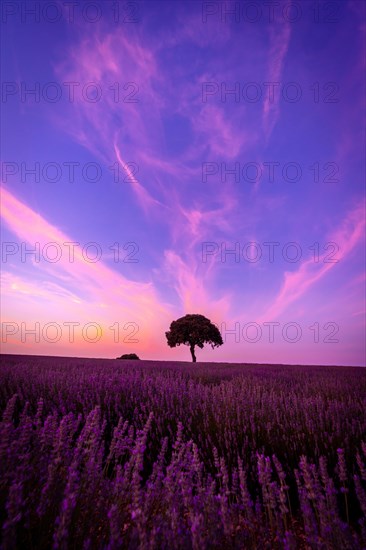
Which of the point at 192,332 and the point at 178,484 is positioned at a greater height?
the point at 192,332

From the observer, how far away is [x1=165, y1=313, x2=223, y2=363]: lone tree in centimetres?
3061

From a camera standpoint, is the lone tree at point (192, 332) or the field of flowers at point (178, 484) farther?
the lone tree at point (192, 332)

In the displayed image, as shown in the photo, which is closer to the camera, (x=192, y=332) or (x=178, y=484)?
(x=178, y=484)

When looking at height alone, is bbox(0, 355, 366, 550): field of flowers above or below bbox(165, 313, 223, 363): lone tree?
below

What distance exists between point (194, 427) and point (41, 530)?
6.99ft

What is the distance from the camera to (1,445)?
1148 mm

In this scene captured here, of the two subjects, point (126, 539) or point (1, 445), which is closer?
point (1, 445)

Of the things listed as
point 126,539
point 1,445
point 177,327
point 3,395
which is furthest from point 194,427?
point 177,327

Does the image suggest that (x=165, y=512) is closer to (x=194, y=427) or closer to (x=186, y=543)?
(x=186, y=543)

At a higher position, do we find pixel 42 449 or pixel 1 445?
pixel 1 445

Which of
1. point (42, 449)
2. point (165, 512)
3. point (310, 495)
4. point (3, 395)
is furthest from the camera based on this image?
point (3, 395)

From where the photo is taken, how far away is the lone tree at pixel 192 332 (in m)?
30.6

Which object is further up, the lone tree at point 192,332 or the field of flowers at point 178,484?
the lone tree at point 192,332

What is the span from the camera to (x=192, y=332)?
3070cm
